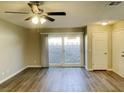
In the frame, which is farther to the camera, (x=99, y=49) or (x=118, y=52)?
(x=99, y=49)

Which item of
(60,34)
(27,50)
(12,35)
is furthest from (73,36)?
(12,35)

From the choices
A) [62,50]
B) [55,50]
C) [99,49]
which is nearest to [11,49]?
[55,50]

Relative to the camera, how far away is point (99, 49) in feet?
25.4

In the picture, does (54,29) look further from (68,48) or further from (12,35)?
(12,35)

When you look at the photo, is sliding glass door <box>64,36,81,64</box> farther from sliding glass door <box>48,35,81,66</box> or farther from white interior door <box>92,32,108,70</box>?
white interior door <box>92,32,108,70</box>

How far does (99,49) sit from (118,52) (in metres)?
1.09

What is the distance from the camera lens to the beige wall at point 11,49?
5707 millimetres

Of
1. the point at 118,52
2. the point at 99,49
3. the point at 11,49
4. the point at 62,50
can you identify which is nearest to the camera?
the point at 11,49

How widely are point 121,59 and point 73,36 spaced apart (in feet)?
10.5

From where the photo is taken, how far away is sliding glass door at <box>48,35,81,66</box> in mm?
9008

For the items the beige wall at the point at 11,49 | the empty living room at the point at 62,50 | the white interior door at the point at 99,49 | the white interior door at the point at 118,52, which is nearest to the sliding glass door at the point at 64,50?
the empty living room at the point at 62,50

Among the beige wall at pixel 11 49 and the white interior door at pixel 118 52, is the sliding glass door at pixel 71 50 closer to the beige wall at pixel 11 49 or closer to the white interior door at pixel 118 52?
the white interior door at pixel 118 52

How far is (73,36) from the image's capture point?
29.3 ft

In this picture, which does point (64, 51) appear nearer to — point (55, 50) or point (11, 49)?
point (55, 50)
